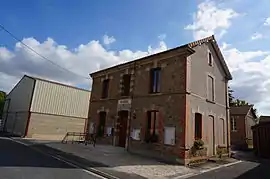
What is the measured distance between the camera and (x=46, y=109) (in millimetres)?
26297

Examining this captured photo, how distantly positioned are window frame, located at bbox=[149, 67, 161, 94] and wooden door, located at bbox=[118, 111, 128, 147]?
118 inches

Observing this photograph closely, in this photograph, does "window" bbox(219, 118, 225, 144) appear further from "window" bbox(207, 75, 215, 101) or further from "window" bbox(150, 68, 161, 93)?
"window" bbox(150, 68, 161, 93)

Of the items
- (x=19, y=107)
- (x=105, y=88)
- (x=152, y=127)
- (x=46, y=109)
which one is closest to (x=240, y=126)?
(x=105, y=88)

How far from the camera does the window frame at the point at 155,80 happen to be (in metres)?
14.4

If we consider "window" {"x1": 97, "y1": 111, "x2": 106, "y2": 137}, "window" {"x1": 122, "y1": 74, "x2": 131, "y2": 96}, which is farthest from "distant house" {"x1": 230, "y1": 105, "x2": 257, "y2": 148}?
"window" {"x1": 122, "y1": 74, "x2": 131, "y2": 96}

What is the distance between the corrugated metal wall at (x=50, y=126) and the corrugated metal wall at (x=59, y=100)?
2.11ft

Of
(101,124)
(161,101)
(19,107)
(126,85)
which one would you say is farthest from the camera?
(19,107)

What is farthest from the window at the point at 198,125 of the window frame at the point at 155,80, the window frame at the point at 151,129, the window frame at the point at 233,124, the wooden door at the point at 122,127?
the window frame at the point at 233,124

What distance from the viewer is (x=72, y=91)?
29.0m

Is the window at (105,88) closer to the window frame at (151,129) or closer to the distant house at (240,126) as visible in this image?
the window frame at (151,129)

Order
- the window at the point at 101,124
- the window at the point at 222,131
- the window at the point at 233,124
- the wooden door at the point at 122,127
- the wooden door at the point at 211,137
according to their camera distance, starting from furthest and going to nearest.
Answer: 1. the window at the point at 233,124
2. the window at the point at 101,124
3. the wooden door at the point at 122,127
4. the window at the point at 222,131
5. the wooden door at the point at 211,137

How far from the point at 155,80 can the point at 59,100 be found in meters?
16.8

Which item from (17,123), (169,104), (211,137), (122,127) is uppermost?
(169,104)

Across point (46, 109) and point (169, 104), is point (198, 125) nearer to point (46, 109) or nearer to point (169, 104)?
point (169, 104)
